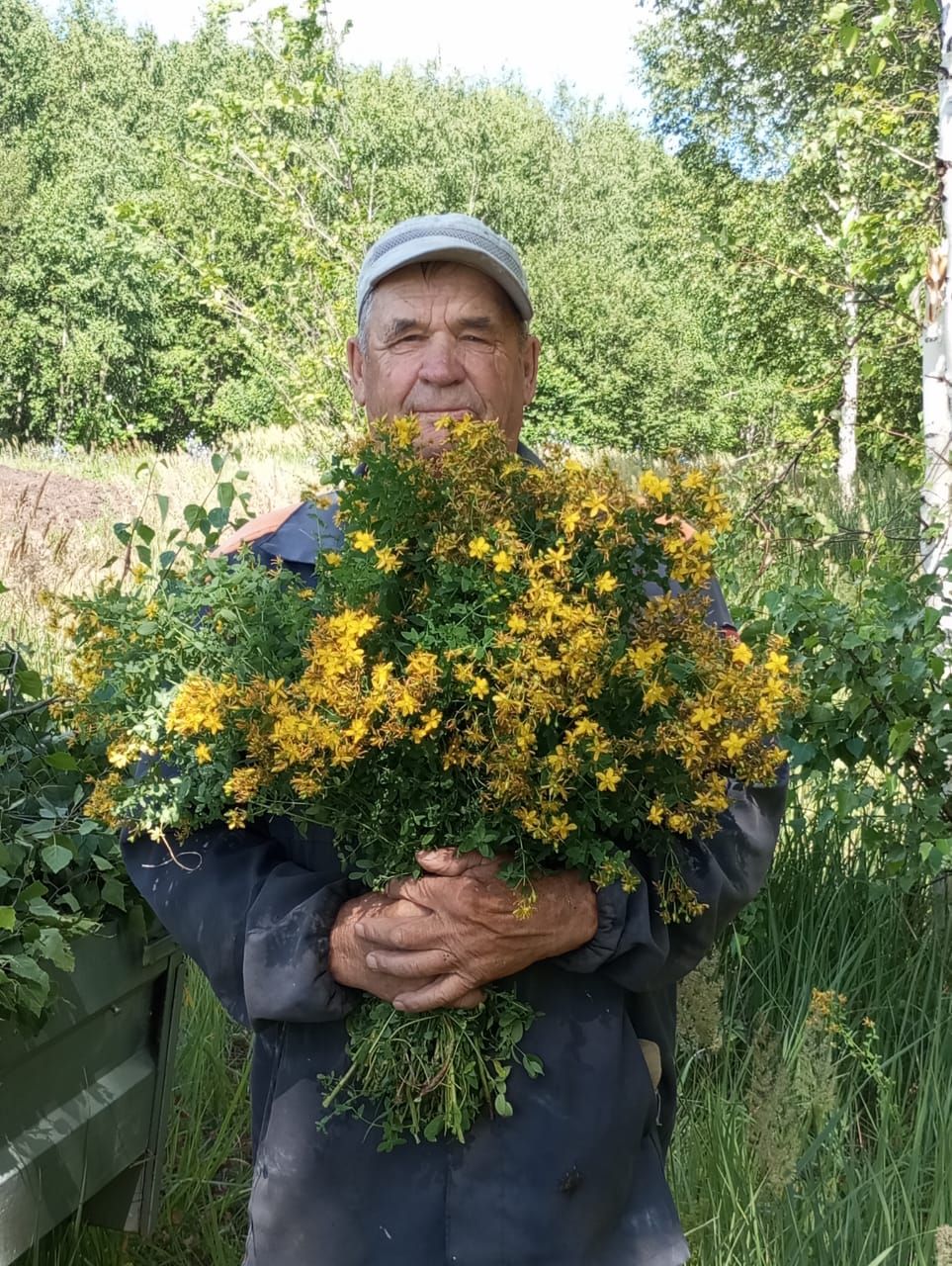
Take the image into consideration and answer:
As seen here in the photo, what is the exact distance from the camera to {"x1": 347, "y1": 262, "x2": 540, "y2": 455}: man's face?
5.24ft

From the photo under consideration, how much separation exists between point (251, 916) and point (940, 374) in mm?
3051

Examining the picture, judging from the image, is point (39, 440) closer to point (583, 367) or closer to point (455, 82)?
point (583, 367)

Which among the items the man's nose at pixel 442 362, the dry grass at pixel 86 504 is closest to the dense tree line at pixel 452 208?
the dry grass at pixel 86 504

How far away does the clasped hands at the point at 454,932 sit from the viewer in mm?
1131

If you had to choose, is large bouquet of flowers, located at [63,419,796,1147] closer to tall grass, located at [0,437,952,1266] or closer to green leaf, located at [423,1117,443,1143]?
green leaf, located at [423,1117,443,1143]

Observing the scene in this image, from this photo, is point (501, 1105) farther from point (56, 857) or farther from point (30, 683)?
point (30, 683)

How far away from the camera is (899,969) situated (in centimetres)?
278

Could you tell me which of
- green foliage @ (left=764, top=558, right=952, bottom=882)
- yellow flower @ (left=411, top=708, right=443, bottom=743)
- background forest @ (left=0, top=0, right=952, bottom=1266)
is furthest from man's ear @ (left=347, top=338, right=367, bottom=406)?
green foliage @ (left=764, top=558, right=952, bottom=882)

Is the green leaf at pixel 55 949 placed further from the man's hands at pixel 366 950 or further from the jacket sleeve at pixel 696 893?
the jacket sleeve at pixel 696 893

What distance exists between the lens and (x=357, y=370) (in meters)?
1.76

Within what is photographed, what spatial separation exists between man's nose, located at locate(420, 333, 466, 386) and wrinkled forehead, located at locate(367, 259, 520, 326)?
0.05m

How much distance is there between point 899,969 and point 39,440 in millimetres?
30066

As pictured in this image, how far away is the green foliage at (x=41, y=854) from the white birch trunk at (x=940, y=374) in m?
2.27

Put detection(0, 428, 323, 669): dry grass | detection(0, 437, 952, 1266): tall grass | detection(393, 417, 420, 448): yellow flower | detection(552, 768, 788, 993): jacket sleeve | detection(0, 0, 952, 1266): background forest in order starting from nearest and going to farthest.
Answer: detection(393, 417, 420, 448): yellow flower → detection(552, 768, 788, 993): jacket sleeve → detection(0, 437, 952, 1266): tall grass → detection(0, 0, 952, 1266): background forest → detection(0, 428, 323, 669): dry grass
